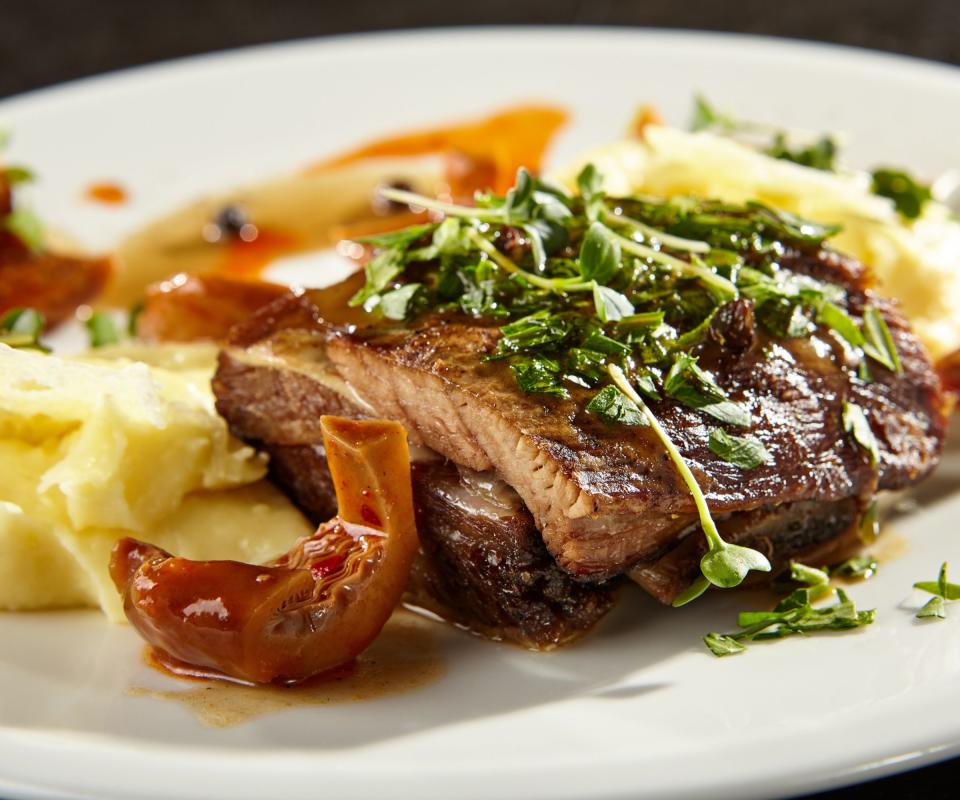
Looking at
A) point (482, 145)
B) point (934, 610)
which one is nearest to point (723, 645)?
point (934, 610)

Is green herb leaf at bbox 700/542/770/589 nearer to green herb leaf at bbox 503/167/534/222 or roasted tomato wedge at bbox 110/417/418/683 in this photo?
roasted tomato wedge at bbox 110/417/418/683

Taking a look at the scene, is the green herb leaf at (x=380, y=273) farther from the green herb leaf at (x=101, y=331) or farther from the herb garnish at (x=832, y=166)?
the herb garnish at (x=832, y=166)

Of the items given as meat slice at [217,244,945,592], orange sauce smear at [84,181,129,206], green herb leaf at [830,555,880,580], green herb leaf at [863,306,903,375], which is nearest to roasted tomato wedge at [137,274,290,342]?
meat slice at [217,244,945,592]

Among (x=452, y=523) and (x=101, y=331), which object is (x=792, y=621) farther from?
(x=101, y=331)

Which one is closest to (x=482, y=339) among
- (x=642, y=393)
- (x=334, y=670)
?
(x=642, y=393)

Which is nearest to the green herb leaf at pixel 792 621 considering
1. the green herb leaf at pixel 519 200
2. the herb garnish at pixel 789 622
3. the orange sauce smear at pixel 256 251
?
the herb garnish at pixel 789 622

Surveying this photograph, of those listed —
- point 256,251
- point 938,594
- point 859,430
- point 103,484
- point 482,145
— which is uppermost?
point 859,430
